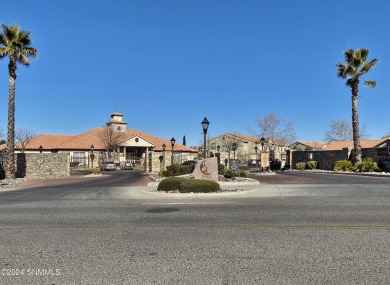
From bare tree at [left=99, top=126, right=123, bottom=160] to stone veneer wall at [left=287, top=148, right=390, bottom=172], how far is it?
29.2m

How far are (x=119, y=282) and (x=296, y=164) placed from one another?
1661 inches

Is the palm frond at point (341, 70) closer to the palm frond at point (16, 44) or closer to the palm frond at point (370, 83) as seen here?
the palm frond at point (370, 83)

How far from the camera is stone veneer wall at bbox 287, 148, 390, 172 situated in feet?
103

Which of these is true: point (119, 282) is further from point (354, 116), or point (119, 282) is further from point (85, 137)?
point (85, 137)

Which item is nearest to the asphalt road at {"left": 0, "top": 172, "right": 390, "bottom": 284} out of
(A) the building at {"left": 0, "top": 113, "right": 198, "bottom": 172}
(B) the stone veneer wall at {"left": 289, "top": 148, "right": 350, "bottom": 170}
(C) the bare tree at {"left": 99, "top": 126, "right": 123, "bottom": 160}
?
(B) the stone veneer wall at {"left": 289, "top": 148, "right": 350, "bottom": 170}

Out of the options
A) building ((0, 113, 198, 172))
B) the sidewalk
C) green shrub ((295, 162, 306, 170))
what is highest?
building ((0, 113, 198, 172))

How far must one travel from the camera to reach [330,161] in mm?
40719

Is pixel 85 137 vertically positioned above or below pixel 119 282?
above

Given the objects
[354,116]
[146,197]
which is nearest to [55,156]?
[146,197]

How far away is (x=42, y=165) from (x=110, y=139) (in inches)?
1151

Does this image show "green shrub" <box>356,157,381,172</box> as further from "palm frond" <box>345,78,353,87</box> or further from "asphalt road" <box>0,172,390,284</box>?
"asphalt road" <box>0,172,390,284</box>

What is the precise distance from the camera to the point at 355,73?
112ft

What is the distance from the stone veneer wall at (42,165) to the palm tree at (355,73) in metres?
26.9

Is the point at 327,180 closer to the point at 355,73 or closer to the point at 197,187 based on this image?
the point at 197,187
